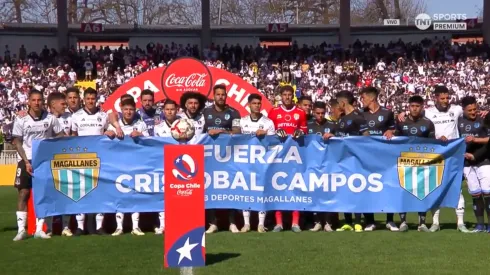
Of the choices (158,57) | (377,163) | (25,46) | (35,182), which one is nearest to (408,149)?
(377,163)

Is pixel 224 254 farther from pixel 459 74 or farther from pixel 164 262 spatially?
pixel 459 74

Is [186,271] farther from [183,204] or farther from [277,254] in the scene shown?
[277,254]

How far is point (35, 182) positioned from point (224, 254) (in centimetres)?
342

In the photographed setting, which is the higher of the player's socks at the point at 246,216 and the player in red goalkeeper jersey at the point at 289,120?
the player in red goalkeeper jersey at the point at 289,120

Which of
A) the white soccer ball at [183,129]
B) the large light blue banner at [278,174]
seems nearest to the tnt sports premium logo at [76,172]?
the large light blue banner at [278,174]

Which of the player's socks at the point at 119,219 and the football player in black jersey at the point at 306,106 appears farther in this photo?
the football player in black jersey at the point at 306,106

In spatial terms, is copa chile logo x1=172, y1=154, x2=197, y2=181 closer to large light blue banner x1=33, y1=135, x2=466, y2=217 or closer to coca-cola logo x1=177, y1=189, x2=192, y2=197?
coca-cola logo x1=177, y1=189, x2=192, y2=197

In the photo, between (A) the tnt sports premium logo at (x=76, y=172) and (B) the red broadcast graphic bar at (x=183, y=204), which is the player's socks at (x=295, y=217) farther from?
(B) the red broadcast graphic bar at (x=183, y=204)

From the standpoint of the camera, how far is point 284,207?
12805 millimetres

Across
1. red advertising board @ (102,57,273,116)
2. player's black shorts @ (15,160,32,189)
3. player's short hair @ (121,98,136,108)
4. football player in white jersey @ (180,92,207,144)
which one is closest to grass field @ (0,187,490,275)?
player's black shorts @ (15,160,32,189)

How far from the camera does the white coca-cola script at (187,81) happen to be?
18.7 m

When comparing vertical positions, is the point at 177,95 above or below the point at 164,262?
above

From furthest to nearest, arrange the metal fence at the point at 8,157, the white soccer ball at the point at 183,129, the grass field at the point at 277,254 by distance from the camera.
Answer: the metal fence at the point at 8,157 < the white soccer ball at the point at 183,129 < the grass field at the point at 277,254

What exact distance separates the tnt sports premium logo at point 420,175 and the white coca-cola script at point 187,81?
6.96m
